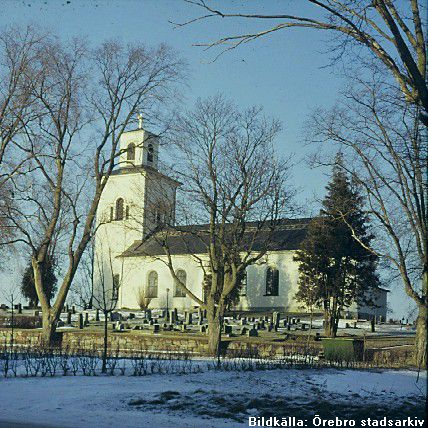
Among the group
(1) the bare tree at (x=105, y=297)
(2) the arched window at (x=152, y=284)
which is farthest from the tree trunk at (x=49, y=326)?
(2) the arched window at (x=152, y=284)

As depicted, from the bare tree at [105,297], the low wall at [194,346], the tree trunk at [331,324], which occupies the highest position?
the bare tree at [105,297]

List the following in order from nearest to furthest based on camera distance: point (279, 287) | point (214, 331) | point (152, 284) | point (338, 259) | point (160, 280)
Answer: point (214, 331) < point (338, 259) < point (279, 287) < point (160, 280) < point (152, 284)

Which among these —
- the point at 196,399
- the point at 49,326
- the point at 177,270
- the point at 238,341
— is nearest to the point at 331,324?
the point at 238,341

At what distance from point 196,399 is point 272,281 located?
45728mm

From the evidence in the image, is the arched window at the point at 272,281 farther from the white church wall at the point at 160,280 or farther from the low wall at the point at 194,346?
the low wall at the point at 194,346

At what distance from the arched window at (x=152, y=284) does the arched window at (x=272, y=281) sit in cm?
1087

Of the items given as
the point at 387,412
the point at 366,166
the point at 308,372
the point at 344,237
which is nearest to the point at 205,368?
the point at 308,372

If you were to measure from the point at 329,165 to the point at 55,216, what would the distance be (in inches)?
441

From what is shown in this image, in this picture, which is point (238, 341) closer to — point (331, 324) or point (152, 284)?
point (331, 324)

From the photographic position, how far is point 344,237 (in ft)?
115

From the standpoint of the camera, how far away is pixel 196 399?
9430mm

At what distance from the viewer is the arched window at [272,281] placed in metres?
54.5

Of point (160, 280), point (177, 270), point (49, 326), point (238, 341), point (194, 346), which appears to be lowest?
point (194, 346)

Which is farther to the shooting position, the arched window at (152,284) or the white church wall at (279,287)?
the arched window at (152,284)
